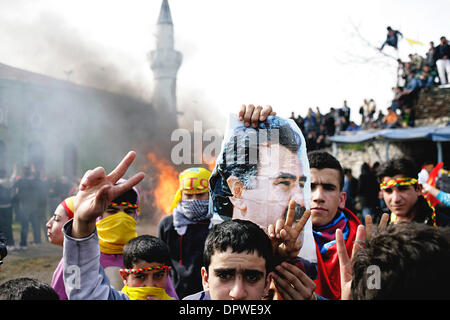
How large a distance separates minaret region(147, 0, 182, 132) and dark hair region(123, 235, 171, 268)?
2522 cm

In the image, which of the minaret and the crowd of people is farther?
the minaret

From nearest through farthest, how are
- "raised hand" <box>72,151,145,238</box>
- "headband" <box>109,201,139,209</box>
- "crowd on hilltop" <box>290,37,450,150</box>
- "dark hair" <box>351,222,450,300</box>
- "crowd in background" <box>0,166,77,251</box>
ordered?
1. "dark hair" <box>351,222,450,300</box>
2. "raised hand" <box>72,151,145,238</box>
3. "headband" <box>109,201,139,209</box>
4. "crowd in background" <box>0,166,77,251</box>
5. "crowd on hilltop" <box>290,37,450,150</box>

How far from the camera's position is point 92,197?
1471mm

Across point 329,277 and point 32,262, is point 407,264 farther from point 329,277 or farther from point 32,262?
point 32,262

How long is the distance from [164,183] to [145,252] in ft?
54.4

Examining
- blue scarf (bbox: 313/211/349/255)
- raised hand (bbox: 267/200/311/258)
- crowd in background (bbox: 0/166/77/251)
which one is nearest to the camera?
raised hand (bbox: 267/200/311/258)

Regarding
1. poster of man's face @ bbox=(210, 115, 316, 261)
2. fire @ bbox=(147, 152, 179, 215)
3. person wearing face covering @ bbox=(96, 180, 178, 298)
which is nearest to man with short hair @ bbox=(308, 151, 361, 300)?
poster of man's face @ bbox=(210, 115, 316, 261)

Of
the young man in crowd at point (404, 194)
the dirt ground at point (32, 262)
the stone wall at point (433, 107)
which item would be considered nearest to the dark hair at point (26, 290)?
the young man in crowd at point (404, 194)

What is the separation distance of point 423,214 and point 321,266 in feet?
4.41

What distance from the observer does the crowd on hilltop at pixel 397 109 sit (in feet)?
41.4

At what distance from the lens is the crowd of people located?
1.26 metres

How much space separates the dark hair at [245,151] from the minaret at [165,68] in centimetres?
2583

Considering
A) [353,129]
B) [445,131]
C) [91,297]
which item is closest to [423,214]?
[91,297]

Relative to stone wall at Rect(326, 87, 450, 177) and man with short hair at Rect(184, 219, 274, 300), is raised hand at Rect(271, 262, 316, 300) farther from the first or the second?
stone wall at Rect(326, 87, 450, 177)
